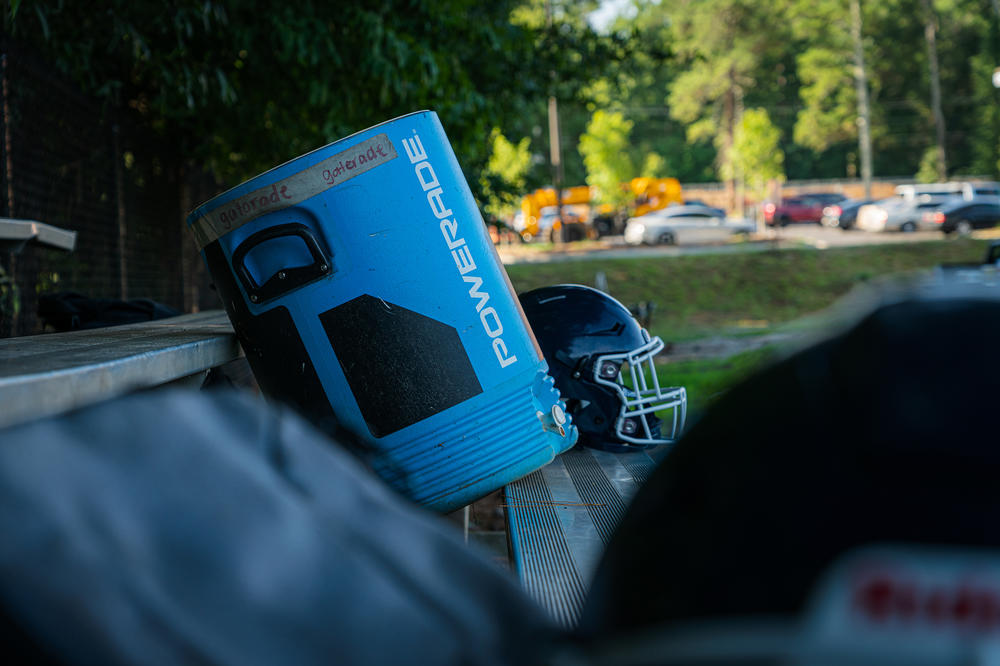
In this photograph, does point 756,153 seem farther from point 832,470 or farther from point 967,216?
point 832,470

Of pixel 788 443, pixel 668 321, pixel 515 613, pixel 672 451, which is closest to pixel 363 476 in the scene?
pixel 515 613

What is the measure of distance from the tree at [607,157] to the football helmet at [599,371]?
39.4m

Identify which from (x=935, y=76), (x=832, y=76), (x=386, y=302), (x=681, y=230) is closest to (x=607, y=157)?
(x=681, y=230)

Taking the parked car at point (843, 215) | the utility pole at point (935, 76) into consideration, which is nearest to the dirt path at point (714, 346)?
the parked car at point (843, 215)

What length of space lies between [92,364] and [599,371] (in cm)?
246

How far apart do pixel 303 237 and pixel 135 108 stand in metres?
6.04

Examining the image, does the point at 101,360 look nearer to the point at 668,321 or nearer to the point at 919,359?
the point at 919,359

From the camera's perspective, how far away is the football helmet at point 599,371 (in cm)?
404

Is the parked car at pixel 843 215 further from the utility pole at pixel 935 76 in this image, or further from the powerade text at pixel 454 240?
the powerade text at pixel 454 240

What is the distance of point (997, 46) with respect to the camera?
196ft

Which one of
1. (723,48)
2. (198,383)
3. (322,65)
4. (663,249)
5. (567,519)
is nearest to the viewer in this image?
(567,519)

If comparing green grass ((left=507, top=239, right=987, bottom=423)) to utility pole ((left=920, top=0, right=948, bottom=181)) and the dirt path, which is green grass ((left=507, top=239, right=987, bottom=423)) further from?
utility pole ((left=920, top=0, right=948, bottom=181))

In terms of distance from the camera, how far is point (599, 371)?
400 centimetres

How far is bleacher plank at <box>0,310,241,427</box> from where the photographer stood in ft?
4.91
